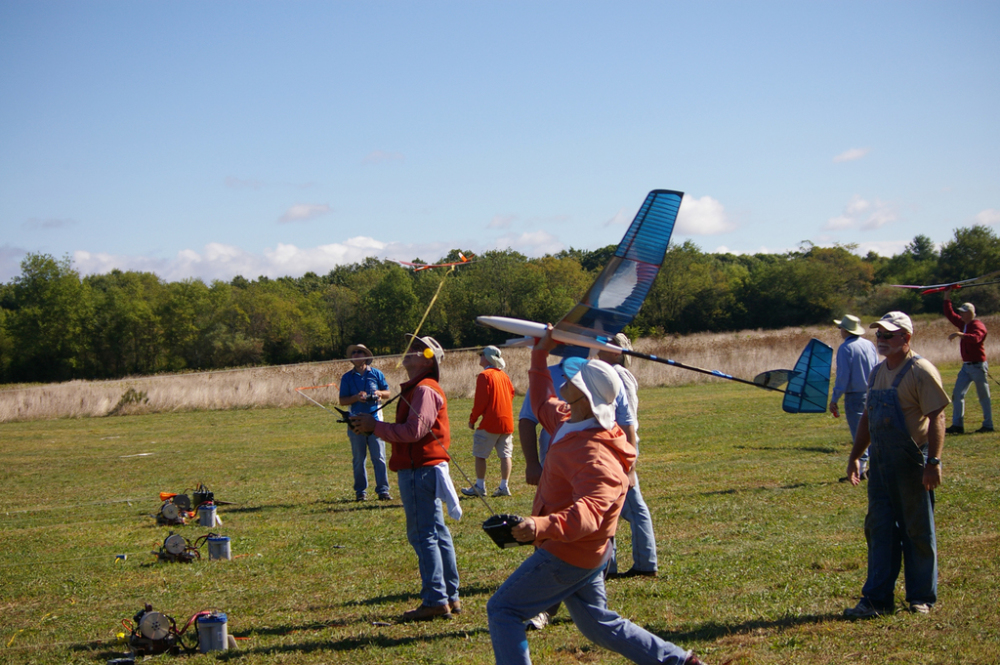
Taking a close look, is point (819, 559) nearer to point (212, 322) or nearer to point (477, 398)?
point (477, 398)

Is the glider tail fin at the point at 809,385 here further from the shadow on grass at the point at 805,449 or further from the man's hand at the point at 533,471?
the shadow on grass at the point at 805,449

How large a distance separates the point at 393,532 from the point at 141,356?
57.5 ft

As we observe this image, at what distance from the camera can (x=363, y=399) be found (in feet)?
31.1

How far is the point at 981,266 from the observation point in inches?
1481

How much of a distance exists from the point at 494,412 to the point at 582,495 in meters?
7.05

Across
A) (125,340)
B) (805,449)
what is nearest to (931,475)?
(805,449)

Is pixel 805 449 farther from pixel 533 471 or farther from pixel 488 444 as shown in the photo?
pixel 533 471

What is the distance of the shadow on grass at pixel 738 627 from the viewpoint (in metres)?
5.05

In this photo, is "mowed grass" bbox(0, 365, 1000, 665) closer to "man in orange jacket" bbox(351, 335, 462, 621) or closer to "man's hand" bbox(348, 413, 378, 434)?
"man in orange jacket" bbox(351, 335, 462, 621)

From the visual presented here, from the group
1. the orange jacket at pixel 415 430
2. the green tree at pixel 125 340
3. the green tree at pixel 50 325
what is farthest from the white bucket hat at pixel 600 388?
the green tree at pixel 50 325

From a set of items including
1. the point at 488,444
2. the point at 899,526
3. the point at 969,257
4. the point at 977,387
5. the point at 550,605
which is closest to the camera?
the point at 550,605

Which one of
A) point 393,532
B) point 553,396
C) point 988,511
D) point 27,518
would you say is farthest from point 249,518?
point 988,511

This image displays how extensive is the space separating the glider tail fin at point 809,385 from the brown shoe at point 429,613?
3.01 metres

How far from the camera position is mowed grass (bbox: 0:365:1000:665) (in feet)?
16.6
